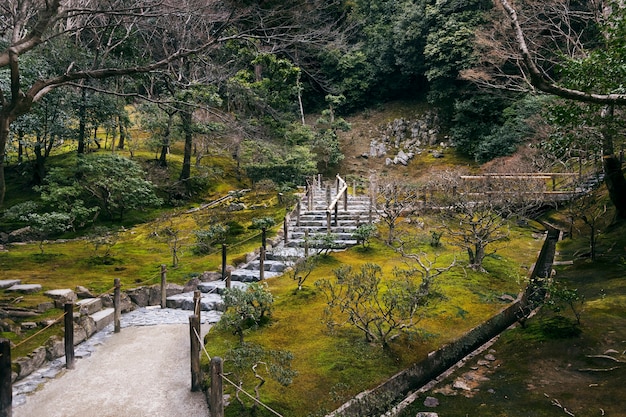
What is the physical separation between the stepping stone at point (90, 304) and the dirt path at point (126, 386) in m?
0.98

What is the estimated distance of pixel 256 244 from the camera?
1319cm

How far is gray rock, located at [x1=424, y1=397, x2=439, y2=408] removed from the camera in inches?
211

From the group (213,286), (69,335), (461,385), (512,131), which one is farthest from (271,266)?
(512,131)

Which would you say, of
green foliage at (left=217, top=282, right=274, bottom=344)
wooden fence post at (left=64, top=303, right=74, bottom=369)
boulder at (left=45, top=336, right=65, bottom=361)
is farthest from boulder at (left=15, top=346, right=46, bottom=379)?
green foliage at (left=217, top=282, right=274, bottom=344)

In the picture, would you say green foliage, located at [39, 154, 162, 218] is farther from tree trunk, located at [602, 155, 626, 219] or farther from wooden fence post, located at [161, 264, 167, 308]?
tree trunk, located at [602, 155, 626, 219]

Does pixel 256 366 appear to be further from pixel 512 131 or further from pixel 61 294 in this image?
pixel 512 131

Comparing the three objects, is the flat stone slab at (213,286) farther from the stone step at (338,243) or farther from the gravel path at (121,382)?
the stone step at (338,243)

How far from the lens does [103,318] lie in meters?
8.21

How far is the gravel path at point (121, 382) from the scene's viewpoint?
17.2ft

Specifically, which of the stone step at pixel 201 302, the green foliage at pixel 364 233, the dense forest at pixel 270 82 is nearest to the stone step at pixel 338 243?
the green foliage at pixel 364 233

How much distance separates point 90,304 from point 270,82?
1875cm

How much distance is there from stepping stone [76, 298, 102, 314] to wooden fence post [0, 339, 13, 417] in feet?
9.86

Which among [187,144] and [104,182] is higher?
[187,144]

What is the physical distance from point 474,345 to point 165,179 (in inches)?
681
